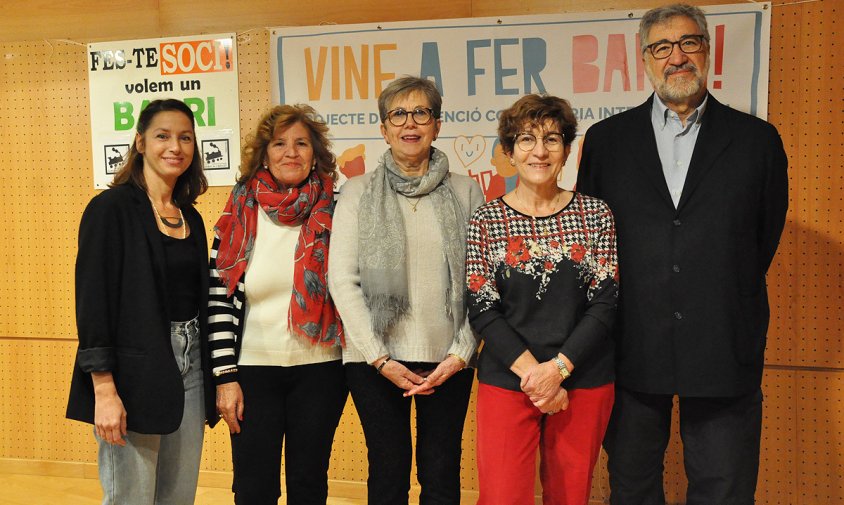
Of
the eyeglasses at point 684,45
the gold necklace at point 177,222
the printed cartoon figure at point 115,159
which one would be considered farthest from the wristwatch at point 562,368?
the printed cartoon figure at point 115,159

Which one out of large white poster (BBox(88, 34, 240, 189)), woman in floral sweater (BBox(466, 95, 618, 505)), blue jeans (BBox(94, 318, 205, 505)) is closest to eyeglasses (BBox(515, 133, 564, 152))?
woman in floral sweater (BBox(466, 95, 618, 505))

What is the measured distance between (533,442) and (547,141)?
2.92ft

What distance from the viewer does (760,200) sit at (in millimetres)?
2057

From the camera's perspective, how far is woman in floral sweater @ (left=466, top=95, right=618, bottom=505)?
1920 millimetres

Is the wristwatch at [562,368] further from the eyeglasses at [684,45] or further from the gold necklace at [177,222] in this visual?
the gold necklace at [177,222]

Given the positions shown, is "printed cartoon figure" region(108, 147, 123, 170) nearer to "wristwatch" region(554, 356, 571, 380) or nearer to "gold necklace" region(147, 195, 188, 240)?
"gold necklace" region(147, 195, 188, 240)

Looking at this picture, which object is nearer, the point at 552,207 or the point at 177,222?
the point at 552,207

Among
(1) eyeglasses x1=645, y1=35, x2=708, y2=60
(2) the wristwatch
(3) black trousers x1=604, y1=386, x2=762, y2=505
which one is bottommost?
(3) black trousers x1=604, y1=386, x2=762, y2=505

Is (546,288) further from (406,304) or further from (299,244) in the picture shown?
(299,244)

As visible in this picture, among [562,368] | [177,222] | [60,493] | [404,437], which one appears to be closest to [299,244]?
[177,222]

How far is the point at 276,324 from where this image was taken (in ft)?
7.06

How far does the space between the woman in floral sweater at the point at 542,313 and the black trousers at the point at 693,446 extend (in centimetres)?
16

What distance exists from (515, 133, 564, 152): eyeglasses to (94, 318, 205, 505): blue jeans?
116 cm

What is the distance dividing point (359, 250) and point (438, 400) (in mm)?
528
